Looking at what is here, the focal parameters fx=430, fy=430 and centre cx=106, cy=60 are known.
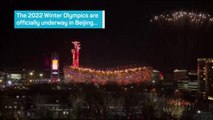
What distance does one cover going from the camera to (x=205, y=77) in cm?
2656

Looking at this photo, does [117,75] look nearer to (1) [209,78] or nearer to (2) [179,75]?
(2) [179,75]

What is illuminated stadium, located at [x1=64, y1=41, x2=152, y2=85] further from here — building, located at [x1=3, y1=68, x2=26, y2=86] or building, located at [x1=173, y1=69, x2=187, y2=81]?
building, located at [x1=3, y1=68, x2=26, y2=86]

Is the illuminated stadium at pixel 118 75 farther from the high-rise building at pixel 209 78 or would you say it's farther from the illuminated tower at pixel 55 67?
the illuminated tower at pixel 55 67

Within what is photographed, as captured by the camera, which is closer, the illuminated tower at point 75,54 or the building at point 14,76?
the illuminated tower at point 75,54

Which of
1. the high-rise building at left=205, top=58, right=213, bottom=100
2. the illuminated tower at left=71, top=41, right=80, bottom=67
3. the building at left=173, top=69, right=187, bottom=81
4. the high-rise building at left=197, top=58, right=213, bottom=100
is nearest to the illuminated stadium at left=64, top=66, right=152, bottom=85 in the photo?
the building at left=173, top=69, right=187, bottom=81

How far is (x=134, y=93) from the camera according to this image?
2164cm

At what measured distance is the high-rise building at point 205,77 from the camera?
25.1m

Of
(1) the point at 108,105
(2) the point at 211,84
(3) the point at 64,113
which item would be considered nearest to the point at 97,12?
(3) the point at 64,113

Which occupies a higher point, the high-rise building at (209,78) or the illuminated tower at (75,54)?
the illuminated tower at (75,54)

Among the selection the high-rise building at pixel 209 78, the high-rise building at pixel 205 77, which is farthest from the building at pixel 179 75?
the high-rise building at pixel 209 78

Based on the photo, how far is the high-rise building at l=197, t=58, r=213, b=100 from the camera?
25125 millimetres

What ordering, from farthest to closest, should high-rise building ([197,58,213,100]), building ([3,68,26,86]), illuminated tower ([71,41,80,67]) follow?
building ([3,68,26,86]) → illuminated tower ([71,41,80,67]) → high-rise building ([197,58,213,100])

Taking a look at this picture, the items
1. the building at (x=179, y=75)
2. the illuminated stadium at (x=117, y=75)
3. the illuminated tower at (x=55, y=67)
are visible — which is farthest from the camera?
the illuminated tower at (x=55, y=67)

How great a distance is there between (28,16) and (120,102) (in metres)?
9.47
